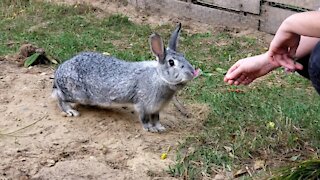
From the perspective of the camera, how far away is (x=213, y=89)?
4.68m

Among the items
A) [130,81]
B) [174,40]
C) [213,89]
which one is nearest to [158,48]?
[174,40]

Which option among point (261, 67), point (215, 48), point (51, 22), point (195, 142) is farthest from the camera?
point (51, 22)

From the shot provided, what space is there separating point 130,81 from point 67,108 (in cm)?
50

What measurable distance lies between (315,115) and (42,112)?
1.70m

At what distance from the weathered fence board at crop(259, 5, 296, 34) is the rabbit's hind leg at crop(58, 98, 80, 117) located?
2.57m

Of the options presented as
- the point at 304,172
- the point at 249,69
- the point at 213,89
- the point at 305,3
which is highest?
the point at 249,69

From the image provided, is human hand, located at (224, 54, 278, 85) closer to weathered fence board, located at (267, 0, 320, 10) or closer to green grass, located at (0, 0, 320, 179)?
green grass, located at (0, 0, 320, 179)

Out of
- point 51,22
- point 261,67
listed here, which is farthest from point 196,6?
point 261,67

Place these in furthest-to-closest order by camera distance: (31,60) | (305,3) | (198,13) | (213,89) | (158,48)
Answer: (198,13)
(305,3)
(31,60)
(213,89)
(158,48)

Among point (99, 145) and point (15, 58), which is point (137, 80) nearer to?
point (99, 145)

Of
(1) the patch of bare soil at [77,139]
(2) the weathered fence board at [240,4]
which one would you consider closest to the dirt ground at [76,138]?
(1) the patch of bare soil at [77,139]

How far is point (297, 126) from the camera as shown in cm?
370

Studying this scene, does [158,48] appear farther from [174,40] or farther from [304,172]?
[304,172]

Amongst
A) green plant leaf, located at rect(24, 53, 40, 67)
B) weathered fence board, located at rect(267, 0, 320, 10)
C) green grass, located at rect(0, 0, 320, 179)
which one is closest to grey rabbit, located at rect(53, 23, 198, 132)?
green grass, located at rect(0, 0, 320, 179)
